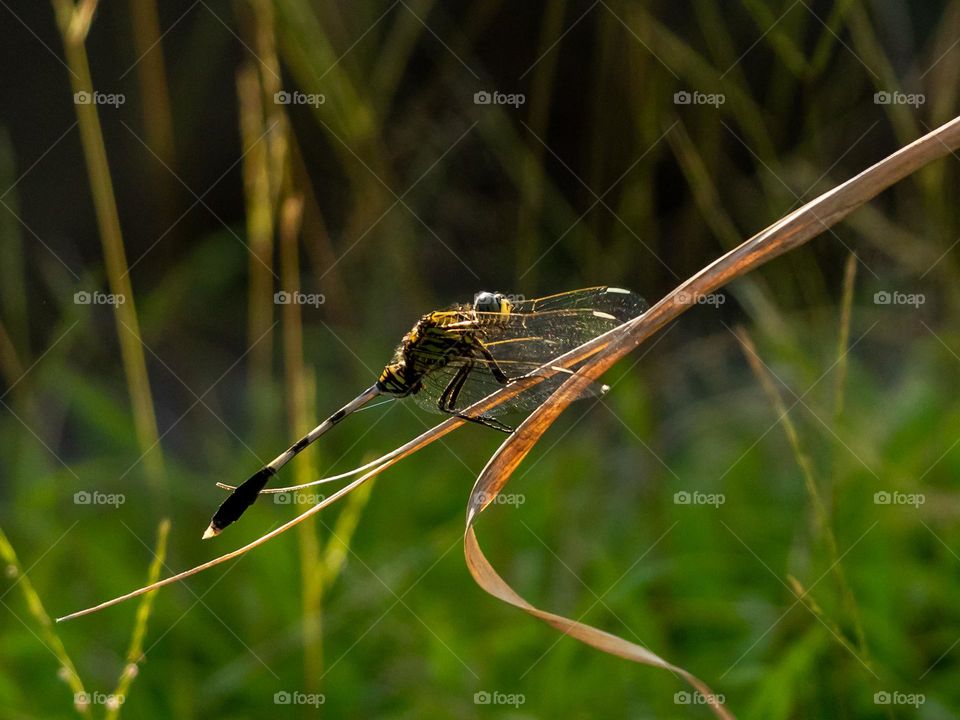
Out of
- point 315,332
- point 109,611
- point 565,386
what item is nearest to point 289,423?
point 315,332

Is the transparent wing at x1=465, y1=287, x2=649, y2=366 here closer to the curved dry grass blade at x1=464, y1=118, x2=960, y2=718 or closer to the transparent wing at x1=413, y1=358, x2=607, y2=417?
the transparent wing at x1=413, y1=358, x2=607, y2=417

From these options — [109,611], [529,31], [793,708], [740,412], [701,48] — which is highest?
[529,31]

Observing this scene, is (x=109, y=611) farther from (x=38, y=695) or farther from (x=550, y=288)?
(x=550, y=288)

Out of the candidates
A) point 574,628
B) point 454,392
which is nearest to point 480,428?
point 454,392

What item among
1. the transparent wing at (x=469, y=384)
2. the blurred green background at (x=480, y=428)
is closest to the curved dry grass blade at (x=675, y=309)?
the transparent wing at (x=469, y=384)

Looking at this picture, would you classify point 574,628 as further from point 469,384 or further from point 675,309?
point 469,384

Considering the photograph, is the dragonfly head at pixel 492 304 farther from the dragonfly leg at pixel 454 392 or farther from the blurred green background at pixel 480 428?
the blurred green background at pixel 480 428
